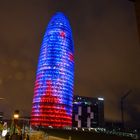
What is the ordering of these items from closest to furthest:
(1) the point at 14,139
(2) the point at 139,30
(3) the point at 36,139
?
(2) the point at 139,30
(1) the point at 14,139
(3) the point at 36,139

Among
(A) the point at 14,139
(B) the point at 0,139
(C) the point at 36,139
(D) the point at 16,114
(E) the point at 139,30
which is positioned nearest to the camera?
(E) the point at 139,30

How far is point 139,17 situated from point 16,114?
685 inches

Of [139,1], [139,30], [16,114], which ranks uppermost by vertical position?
[139,1]

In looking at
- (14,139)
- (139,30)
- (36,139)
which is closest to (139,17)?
(139,30)

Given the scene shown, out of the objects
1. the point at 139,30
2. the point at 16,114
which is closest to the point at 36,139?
the point at 16,114

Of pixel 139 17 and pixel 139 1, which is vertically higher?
pixel 139 1

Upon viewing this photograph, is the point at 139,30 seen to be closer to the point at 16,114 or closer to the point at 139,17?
the point at 139,17

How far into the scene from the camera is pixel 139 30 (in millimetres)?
8266

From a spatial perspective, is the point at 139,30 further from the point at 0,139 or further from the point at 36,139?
the point at 36,139

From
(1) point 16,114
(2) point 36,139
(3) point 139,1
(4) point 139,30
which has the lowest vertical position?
(2) point 36,139

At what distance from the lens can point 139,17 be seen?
27.2 feet

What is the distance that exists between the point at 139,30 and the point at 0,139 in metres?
32.8

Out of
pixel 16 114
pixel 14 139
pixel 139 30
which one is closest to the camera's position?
pixel 139 30

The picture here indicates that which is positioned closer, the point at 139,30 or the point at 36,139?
the point at 139,30
